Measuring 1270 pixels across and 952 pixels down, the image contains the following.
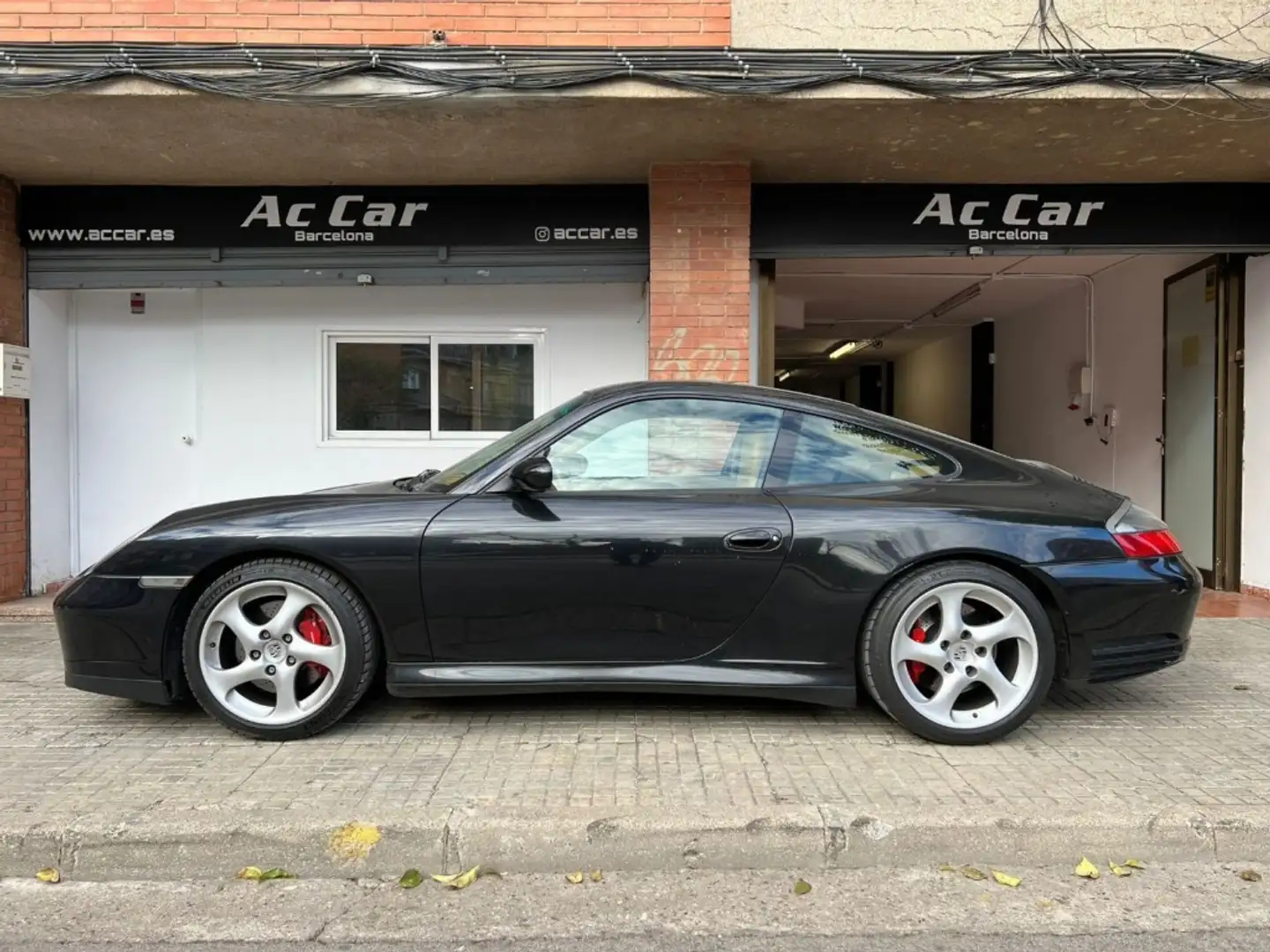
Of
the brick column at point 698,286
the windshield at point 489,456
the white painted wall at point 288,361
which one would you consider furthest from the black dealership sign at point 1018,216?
the windshield at point 489,456

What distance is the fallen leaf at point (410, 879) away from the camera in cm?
262

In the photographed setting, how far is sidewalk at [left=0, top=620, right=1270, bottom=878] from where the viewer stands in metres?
2.71

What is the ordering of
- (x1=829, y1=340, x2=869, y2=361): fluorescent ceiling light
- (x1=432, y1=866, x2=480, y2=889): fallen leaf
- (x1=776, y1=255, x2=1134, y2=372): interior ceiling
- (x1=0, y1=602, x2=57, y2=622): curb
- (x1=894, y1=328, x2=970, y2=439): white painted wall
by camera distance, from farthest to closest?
(x1=829, y1=340, x2=869, y2=361): fluorescent ceiling light
(x1=894, y1=328, x2=970, y2=439): white painted wall
(x1=776, y1=255, x2=1134, y2=372): interior ceiling
(x1=0, y1=602, x2=57, y2=622): curb
(x1=432, y1=866, x2=480, y2=889): fallen leaf

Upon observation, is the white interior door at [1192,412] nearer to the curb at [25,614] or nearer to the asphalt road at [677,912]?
the asphalt road at [677,912]

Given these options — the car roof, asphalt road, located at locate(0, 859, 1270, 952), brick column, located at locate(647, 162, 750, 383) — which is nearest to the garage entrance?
brick column, located at locate(647, 162, 750, 383)

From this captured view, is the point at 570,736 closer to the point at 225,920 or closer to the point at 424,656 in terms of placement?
the point at 424,656

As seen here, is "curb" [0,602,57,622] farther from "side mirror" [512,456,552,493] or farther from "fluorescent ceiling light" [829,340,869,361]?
"fluorescent ceiling light" [829,340,869,361]

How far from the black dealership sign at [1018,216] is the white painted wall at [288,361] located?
4.81 ft

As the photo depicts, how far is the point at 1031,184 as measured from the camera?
20.6 feet

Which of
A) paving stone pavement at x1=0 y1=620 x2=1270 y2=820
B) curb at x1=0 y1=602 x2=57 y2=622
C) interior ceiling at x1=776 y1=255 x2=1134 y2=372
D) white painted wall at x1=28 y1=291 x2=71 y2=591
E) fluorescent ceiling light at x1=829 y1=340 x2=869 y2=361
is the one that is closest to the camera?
paving stone pavement at x1=0 y1=620 x2=1270 y2=820

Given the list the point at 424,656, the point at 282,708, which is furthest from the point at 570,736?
the point at 282,708

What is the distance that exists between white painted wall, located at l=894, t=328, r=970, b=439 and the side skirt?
9750 millimetres

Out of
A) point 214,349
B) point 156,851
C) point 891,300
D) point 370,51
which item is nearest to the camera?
point 156,851

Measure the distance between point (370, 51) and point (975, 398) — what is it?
10.7m
